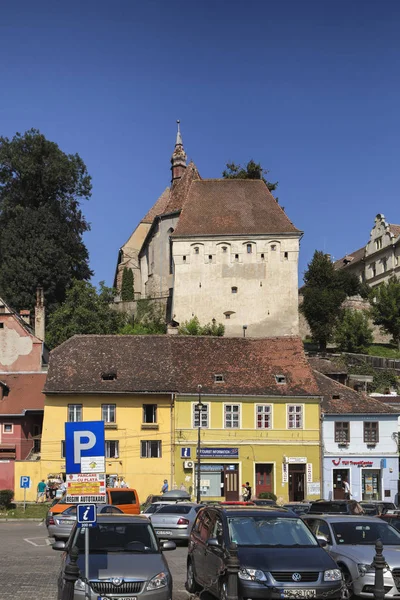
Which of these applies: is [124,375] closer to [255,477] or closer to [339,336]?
[255,477]

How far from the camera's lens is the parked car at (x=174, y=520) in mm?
27781

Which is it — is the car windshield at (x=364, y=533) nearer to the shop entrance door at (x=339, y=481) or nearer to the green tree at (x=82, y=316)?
the shop entrance door at (x=339, y=481)

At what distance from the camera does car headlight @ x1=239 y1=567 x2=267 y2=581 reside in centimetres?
1377

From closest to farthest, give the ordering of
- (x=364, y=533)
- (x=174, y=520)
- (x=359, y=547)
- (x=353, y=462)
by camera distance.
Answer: (x=359, y=547), (x=364, y=533), (x=174, y=520), (x=353, y=462)

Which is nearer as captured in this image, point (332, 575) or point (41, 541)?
point (332, 575)

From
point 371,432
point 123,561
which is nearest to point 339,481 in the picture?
point 371,432

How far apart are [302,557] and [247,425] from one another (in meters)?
35.5

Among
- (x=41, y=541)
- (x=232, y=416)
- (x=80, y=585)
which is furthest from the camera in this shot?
(x=232, y=416)

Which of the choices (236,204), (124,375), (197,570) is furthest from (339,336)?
(197,570)

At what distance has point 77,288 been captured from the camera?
77.0 meters

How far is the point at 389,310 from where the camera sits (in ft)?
293

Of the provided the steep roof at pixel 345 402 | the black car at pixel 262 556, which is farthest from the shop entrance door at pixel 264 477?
the black car at pixel 262 556

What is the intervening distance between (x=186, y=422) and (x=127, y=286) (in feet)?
166

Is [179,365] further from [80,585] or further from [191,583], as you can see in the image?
[80,585]
